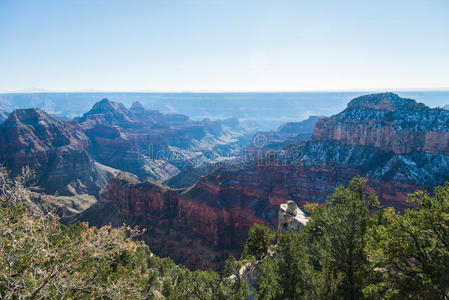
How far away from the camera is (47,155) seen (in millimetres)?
141625

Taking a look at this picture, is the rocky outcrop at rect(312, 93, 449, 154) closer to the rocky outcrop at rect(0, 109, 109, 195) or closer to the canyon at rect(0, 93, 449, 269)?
the canyon at rect(0, 93, 449, 269)

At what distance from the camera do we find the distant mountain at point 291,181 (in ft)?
225

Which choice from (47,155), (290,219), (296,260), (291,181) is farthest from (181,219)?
(47,155)

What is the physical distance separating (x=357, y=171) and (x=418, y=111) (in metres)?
27.5

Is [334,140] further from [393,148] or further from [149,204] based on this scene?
[149,204]

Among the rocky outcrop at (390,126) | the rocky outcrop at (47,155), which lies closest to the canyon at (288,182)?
the rocky outcrop at (390,126)

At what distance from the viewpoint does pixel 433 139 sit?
2657 inches

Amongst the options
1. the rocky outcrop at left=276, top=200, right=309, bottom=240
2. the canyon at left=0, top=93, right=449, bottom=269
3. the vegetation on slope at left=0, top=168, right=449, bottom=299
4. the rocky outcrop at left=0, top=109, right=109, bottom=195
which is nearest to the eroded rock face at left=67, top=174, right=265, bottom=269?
the canyon at left=0, top=93, right=449, bottom=269

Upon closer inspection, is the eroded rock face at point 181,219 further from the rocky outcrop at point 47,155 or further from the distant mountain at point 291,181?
the rocky outcrop at point 47,155

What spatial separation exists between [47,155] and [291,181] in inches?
5472

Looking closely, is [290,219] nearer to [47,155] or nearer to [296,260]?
[296,260]

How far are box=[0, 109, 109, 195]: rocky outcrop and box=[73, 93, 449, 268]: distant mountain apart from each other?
187 ft

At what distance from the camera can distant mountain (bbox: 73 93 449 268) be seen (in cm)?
6856

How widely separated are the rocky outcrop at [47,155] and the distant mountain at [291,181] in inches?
2240
